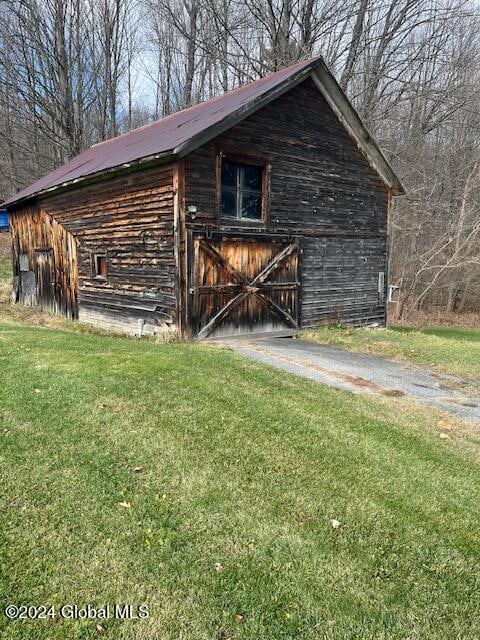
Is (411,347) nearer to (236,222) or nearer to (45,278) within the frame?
(236,222)

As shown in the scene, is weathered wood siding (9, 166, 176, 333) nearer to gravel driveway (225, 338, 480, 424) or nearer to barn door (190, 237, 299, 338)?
barn door (190, 237, 299, 338)

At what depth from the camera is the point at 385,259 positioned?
1436 centimetres

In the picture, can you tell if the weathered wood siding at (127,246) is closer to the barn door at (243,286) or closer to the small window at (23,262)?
the barn door at (243,286)

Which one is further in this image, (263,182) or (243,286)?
(263,182)

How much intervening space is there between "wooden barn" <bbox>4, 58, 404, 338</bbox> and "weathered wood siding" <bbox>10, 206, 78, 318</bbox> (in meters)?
0.09

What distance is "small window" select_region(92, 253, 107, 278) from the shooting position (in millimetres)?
12366

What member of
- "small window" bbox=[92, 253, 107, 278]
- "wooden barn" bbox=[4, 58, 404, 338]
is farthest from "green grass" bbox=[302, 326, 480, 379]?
"small window" bbox=[92, 253, 107, 278]

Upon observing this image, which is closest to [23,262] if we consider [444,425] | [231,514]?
[444,425]

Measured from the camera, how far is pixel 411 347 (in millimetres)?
10883

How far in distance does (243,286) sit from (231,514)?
25.8ft

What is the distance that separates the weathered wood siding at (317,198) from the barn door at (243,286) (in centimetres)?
42

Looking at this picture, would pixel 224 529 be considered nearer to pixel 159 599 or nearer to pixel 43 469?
pixel 159 599

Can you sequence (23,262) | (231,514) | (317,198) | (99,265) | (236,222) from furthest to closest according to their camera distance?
(23,262) → (99,265) → (317,198) → (236,222) → (231,514)

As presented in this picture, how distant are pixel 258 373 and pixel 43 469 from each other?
12.8ft
